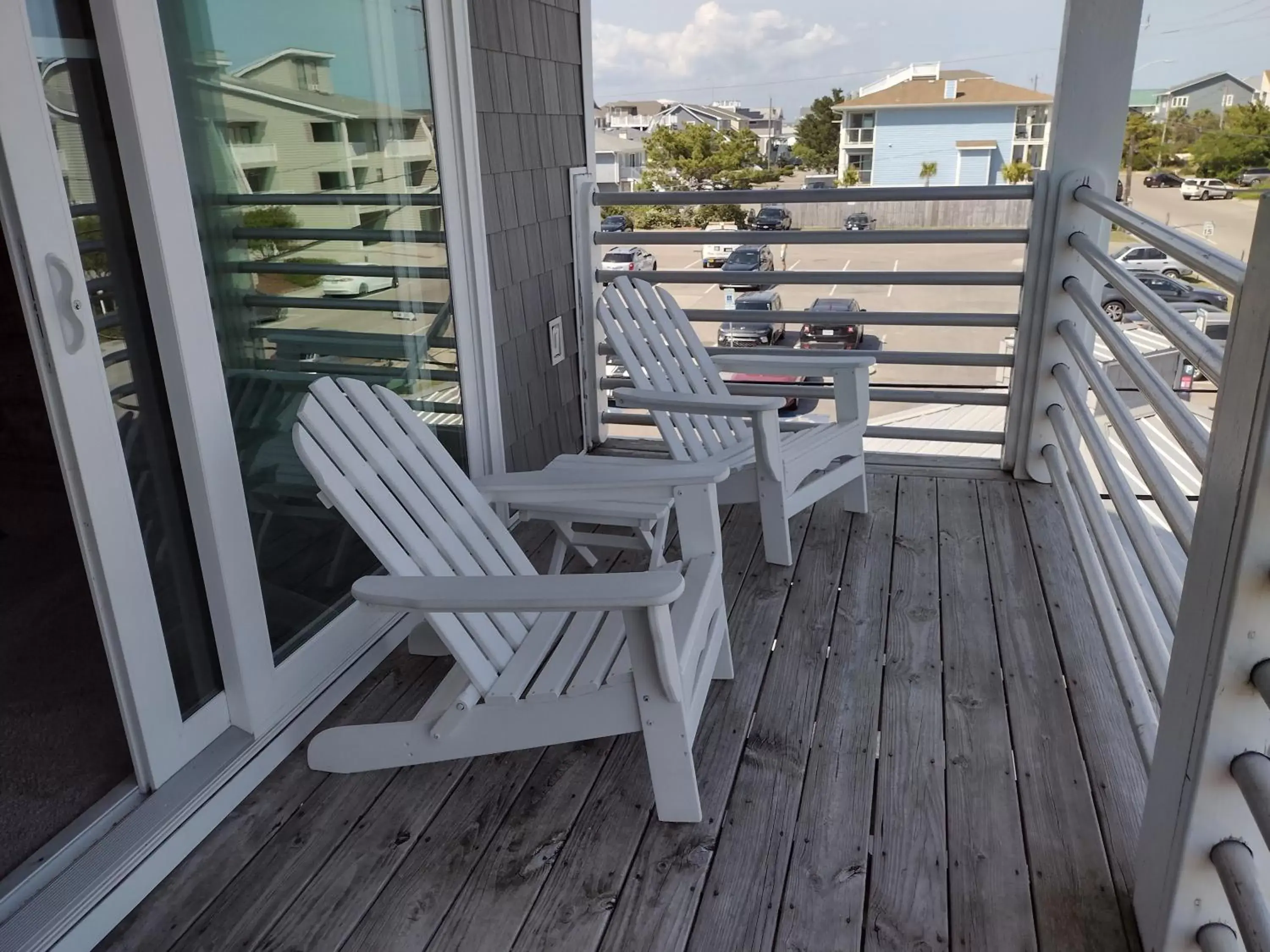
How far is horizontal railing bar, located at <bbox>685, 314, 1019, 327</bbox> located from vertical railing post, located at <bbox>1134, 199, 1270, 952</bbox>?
8.31 ft

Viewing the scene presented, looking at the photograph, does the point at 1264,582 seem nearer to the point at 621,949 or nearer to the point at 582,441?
the point at 621,949

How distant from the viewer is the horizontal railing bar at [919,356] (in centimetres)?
387

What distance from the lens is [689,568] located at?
225 cm

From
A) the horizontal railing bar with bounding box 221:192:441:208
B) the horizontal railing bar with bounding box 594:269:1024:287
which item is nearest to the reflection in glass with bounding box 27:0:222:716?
the horizontal railing bar with bounding box 221:192:441:208

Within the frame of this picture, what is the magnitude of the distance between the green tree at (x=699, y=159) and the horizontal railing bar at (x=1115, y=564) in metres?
1.71

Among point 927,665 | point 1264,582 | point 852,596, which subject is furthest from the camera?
point 852,596

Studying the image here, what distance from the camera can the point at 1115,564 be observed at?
2504 mm

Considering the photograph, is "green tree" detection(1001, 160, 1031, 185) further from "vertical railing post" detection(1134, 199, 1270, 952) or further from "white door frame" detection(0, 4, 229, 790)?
"white door frame" detection(0, 4, 229, 790)

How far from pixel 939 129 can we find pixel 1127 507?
2.22 meters

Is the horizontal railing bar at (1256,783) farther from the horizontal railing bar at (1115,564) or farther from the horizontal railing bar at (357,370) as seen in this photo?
the horizontal railing bar at (357,370)

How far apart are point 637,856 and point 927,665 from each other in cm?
103

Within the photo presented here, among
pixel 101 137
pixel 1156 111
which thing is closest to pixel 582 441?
pixel 1156 111

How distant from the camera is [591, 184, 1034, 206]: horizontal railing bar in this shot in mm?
3705

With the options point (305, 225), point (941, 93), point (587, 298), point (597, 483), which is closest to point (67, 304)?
point (305, 225)
